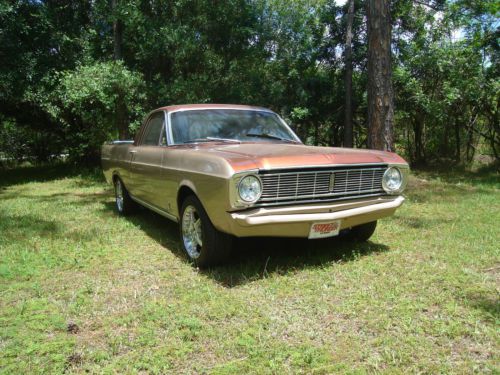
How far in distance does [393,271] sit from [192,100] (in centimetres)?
805

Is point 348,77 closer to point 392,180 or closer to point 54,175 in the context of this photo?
point 392,180

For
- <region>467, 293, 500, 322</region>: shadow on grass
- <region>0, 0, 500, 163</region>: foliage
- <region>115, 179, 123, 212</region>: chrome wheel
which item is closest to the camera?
<region>467, 293, 500, 322</region>: shadow on grass

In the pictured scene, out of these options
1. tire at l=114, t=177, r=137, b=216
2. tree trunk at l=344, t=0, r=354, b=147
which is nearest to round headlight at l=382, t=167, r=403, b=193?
tire at l=114, t=177, r=137, b=216

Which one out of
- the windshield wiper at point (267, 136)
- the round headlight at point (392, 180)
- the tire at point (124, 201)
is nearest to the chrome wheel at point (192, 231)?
the windshield wiper at point (267, 136)

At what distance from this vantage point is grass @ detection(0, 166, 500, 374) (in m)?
2.63

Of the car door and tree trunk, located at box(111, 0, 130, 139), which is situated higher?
tree trunk, located at box(111, 0, 130, 139)

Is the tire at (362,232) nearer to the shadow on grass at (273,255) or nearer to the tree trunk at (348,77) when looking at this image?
the shadow on grass at (273,255)

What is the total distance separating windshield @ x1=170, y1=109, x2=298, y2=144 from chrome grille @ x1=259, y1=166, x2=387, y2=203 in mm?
1248

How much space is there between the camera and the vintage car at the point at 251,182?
3621 millimetres

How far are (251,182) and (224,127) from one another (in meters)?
1.60

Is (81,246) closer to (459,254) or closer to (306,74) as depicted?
(459,254)

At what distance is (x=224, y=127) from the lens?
16.5ft

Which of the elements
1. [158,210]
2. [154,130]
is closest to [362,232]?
[158,210]

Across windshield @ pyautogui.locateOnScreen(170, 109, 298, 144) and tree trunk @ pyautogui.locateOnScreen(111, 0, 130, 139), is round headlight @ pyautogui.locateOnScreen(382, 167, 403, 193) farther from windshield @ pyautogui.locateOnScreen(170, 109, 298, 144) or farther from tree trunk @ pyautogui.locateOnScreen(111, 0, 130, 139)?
tree trunk @ pyautogui.locateOnScreen(111, 0, 130, 139)
